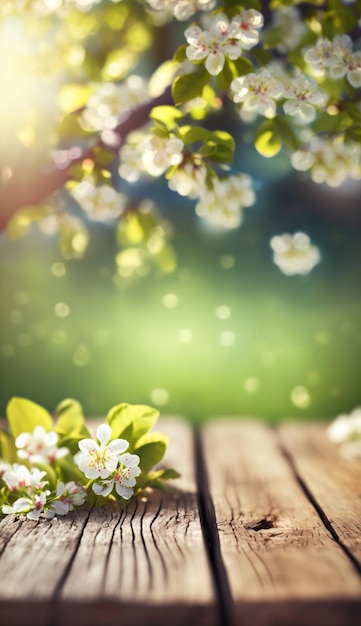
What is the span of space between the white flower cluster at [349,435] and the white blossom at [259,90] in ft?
3.65

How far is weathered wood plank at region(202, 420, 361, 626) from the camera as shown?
A: 0.90m

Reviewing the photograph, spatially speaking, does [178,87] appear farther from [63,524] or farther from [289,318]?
[289,318]

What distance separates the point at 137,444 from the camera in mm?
1432

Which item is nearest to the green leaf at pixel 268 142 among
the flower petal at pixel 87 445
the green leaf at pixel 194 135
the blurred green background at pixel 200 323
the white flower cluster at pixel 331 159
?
the green leaf at pixel 194 135

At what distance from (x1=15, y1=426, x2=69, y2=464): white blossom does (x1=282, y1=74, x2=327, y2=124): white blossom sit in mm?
918

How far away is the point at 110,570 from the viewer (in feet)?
3.33

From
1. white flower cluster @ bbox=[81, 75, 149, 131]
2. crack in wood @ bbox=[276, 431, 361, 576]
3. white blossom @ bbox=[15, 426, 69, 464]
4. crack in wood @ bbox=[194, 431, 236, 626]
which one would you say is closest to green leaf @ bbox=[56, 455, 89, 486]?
white blossom @ bbox=[15, 426, 69, 464]

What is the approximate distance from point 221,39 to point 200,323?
8.73 feet

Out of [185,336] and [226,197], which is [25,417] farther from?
[185,336]

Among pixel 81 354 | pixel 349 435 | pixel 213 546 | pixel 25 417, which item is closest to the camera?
pixel 213 546

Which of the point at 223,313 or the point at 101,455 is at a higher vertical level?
the point at 223,313

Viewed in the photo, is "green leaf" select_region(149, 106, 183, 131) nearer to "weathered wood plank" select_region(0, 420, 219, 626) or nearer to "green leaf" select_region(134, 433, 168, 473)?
"green leaf" select_region(134, 433, 168, 473)

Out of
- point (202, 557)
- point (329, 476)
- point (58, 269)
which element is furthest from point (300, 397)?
point (202, 557)

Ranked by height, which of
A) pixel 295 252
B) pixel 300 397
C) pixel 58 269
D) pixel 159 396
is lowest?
pixel 295 252
